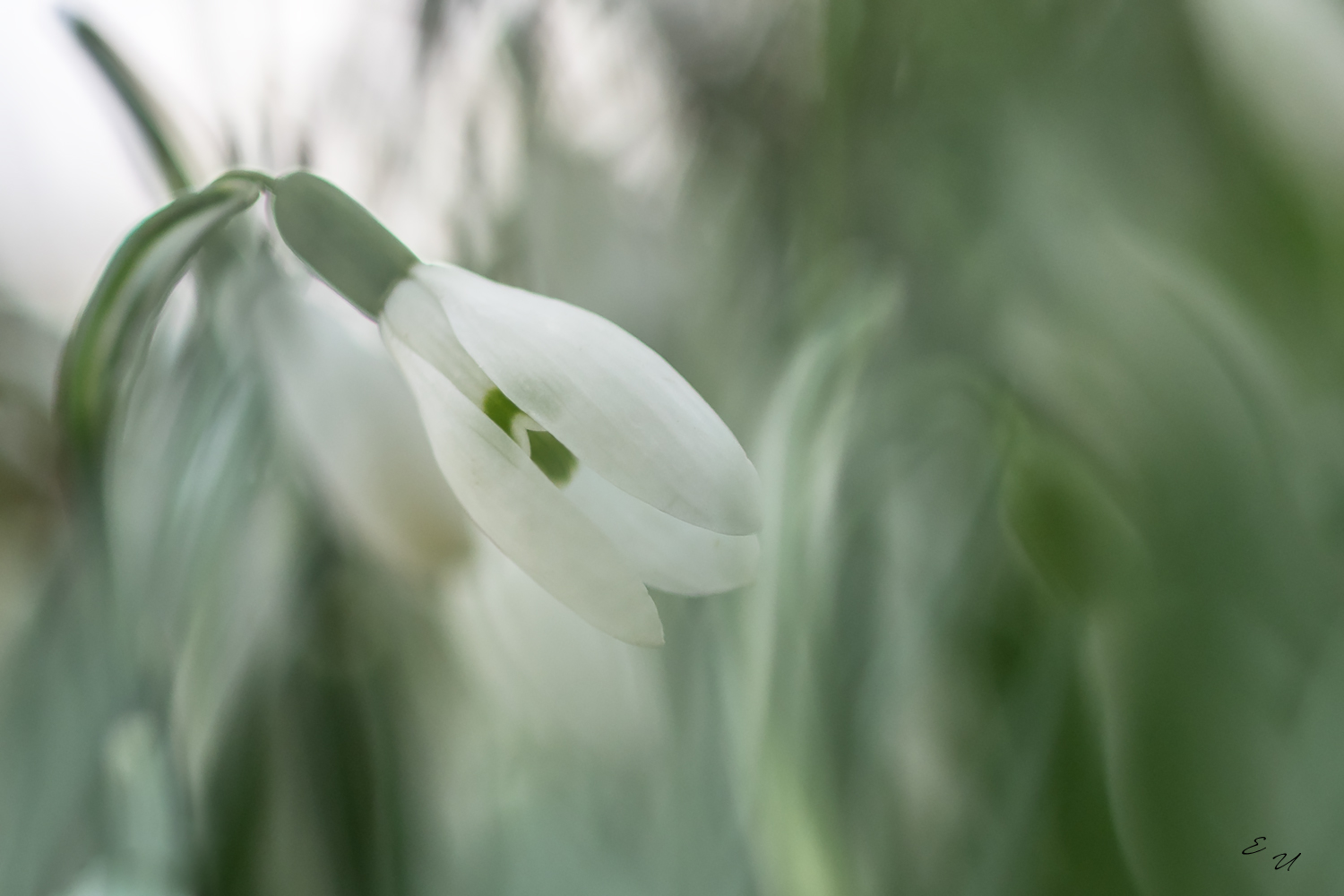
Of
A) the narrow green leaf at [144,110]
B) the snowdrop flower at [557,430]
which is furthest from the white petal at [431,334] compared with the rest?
the narrow green leaf at [144,110]

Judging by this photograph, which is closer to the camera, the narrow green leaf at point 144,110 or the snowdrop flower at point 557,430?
the snowdrop flower at point 557,430

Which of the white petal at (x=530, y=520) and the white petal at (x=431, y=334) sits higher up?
the white petal at (x=431, y=334)

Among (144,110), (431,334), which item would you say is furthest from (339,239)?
(144,110)

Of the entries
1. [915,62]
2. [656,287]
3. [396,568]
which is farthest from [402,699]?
[915,62]

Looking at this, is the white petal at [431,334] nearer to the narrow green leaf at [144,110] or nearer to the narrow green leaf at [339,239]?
the narrow green leaf at [339,239]

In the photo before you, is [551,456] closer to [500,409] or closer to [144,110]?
[500,409]

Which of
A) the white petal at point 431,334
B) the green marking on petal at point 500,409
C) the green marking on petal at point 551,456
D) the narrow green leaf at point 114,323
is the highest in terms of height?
the narrow green leaf at point 114,323

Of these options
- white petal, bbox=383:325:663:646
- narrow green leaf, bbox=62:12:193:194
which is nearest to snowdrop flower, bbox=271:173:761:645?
white petal, bbox=383:325:663:646
